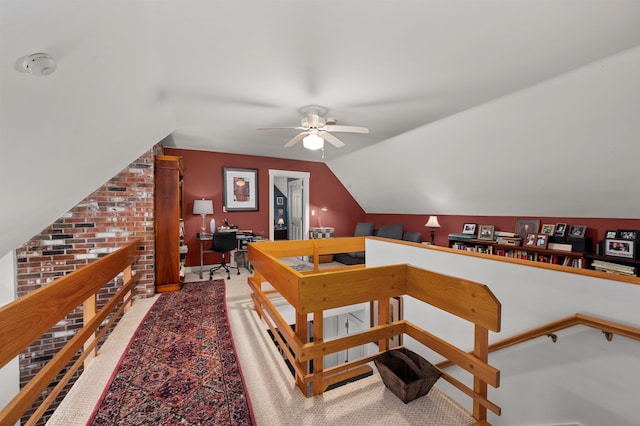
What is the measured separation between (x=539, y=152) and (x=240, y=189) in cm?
494

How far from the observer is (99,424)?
152 cm

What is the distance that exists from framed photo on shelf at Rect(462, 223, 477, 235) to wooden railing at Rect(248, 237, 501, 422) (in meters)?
3.85

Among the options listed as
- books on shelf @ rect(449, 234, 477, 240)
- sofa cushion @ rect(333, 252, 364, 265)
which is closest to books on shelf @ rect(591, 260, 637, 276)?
books on shelf @ rect(449, 234, 477, 240)

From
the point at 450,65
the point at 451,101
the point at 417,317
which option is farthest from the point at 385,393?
the point at 451,101

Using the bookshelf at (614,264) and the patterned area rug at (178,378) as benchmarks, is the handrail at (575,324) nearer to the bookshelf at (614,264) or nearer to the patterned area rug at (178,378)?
the patterned area rug at (178,378)

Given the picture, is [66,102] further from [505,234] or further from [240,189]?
[505,234]

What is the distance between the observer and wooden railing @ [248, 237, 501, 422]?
1.44m

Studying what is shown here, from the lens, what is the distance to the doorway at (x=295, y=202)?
19.6 feet

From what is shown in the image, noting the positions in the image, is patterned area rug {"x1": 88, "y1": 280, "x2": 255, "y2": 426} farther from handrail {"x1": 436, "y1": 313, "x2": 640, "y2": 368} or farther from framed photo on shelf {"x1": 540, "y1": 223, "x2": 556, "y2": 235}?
framed photo on shelf {"x1": 540, "y1": 223, "x2": 556, "y2": 235}

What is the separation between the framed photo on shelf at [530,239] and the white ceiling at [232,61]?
2.44 metres

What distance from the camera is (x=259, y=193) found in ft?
19.2

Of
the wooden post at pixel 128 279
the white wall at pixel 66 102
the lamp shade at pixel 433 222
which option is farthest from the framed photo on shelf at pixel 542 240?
the wooden post at pixel 128 279

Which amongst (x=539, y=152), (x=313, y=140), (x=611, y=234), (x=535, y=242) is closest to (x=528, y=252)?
(x=535, y=242)

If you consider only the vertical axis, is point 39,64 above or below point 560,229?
above
